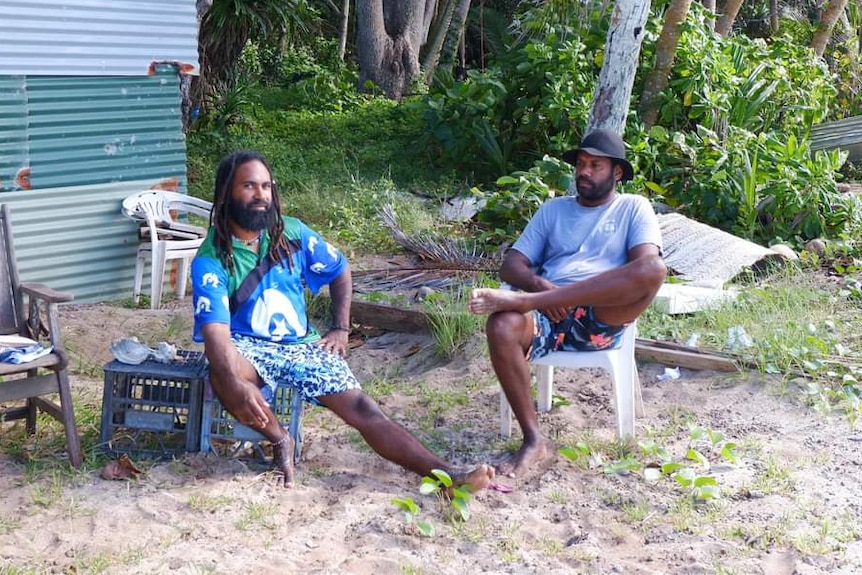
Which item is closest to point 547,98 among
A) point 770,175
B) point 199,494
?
point 770,175

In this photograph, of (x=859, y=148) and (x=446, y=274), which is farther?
(x=859, y=148)

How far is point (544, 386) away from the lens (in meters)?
5.01

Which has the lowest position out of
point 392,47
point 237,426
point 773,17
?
point 237,426

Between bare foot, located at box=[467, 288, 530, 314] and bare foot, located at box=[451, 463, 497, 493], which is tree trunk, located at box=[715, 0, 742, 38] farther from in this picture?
bare foot, located at box=[451, 463, 497, 493]

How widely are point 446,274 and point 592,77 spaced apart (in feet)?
12.1

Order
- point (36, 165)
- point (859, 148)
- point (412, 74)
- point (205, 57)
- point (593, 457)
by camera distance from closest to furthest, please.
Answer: point (593, 457)
point (36, 165)
point (859, 148)
point (205, 57)
point (412, 74)

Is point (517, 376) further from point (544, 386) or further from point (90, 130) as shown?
point (90, 130)

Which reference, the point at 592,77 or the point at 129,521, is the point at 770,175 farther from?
the point at 129,521

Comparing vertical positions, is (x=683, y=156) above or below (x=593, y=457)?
above

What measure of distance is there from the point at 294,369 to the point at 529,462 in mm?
1105

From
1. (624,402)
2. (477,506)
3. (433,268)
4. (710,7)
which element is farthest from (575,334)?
(710,7)

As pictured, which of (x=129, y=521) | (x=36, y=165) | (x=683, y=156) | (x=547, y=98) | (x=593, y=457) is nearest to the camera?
(x=129, y=521)

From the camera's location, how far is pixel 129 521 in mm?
3814

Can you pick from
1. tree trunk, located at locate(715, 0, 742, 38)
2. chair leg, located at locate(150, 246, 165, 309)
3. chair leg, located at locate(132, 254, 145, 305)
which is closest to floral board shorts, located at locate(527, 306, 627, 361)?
chair leg, located at locate(150, 246, 165, 309)
